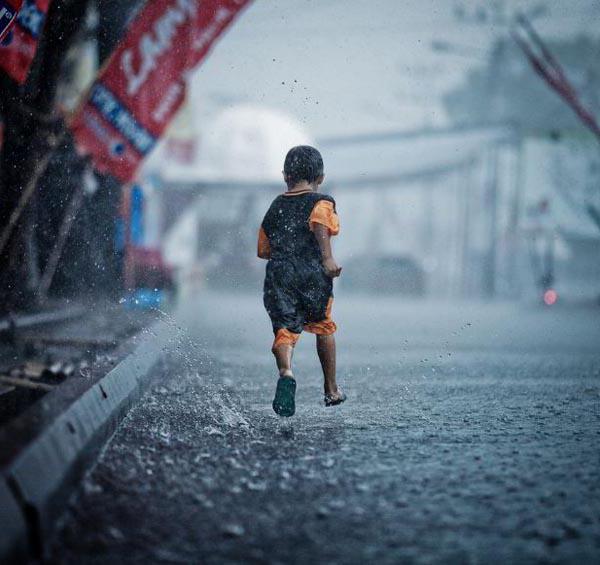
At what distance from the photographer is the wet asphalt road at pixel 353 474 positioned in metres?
2.51

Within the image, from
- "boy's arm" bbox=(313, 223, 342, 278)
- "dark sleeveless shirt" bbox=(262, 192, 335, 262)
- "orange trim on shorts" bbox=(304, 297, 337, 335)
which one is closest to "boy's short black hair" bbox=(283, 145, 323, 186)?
"dark sleeveless shirt" bbox=(262, 192, 335, 262)

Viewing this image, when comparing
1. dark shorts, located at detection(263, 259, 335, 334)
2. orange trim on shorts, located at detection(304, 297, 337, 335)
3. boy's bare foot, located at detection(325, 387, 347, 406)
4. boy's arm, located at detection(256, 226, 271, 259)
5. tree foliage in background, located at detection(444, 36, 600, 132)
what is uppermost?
tree foliage in background, located at detection(444, 36, 600, 132)

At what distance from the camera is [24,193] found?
6.43 meters

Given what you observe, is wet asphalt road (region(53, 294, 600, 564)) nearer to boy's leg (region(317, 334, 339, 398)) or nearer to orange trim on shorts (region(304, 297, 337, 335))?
boy's leg (region(317, 334, 339, 398))

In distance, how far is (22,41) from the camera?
589 cm

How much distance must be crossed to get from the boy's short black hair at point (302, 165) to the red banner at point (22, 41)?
95.3 inches

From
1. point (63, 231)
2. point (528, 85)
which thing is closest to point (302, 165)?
point (63, 231)

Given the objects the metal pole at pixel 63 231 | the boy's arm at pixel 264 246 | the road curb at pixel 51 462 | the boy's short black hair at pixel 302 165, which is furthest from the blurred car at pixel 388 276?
the road curb at pixel 51 462

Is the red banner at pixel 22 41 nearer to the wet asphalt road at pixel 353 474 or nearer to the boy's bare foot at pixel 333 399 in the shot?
the wet asphalt road at pixel 353 474

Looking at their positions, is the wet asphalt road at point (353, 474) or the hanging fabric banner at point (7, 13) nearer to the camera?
the wet asphalt road at point (353, 474)

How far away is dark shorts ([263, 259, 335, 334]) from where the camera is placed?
4555 millimetres

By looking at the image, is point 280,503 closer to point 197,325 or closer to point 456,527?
point 456,527

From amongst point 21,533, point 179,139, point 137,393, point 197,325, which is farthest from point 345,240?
point 21,533

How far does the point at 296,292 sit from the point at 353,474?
1.43m
